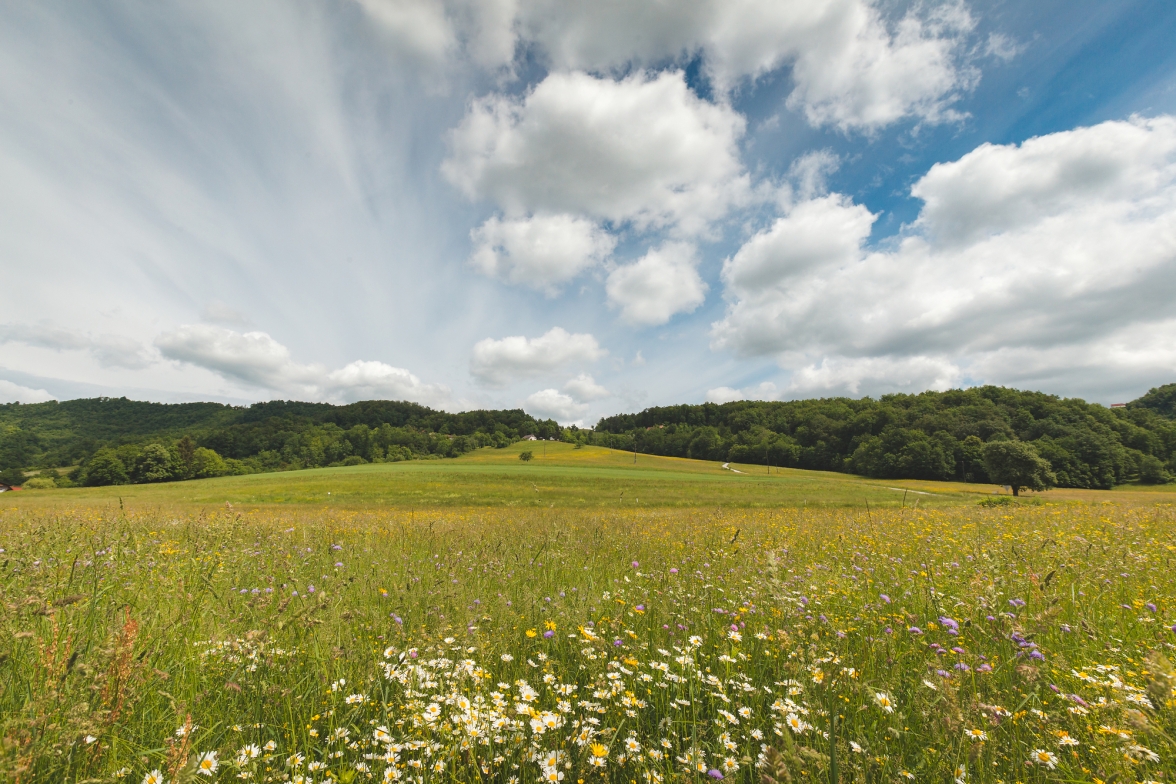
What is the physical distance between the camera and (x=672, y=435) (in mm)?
129000

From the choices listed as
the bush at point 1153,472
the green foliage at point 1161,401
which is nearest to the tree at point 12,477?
the bush at point 1153,472

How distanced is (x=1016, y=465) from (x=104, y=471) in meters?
127

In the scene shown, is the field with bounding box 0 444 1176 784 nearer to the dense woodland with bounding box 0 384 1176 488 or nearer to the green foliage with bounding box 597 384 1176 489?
the dense woodland with bounding box 0 384 1176 488

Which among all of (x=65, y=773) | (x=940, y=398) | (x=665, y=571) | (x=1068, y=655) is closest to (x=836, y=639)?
(x=1068, y=655)

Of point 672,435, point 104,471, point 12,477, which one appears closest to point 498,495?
point 104,471

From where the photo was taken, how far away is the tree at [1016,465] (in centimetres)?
4641

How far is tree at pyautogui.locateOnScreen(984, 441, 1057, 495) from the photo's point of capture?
152 feet

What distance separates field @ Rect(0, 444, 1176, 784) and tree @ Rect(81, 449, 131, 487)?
99.0 m

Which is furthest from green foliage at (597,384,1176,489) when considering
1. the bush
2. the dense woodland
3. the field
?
the field

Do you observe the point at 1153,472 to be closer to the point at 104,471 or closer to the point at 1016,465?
the point at 1016,465

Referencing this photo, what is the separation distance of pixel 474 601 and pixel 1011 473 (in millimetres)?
62108

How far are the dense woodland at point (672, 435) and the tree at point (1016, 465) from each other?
11.4 metres

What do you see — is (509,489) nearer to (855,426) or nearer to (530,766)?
(530,766)

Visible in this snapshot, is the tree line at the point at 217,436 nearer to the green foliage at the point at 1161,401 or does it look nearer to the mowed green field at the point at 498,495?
the mowed green field at the point at 498,495
